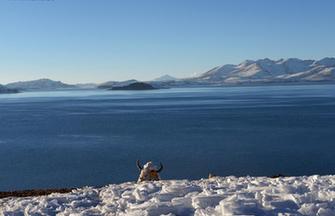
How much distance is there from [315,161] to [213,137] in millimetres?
16458

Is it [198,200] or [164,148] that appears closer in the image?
[198,200]

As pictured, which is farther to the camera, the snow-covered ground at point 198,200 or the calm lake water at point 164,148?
the calm lake water at point 164,148

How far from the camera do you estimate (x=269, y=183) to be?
36.6 feet

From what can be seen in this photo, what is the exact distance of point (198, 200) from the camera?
30.7 feet

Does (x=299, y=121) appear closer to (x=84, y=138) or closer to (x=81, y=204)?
(x=84, y=138)

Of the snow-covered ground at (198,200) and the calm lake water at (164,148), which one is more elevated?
the snow-covered ground at (198,200)

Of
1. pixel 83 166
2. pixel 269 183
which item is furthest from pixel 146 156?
pixel 269 183

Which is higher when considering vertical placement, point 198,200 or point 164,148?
point 198,200

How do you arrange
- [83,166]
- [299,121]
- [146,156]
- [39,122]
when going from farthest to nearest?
[39,122] < [299,121] < [146,156] < [83,166]

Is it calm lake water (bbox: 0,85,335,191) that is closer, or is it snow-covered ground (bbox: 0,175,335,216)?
snow-covered ground (bbox: 0,175,335,216)

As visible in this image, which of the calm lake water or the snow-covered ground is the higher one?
the snow-covered ground

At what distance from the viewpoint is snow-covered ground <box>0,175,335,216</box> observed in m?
8.86

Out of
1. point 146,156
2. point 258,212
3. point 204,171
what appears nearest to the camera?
point 258,212

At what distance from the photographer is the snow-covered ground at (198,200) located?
8.86 meters
